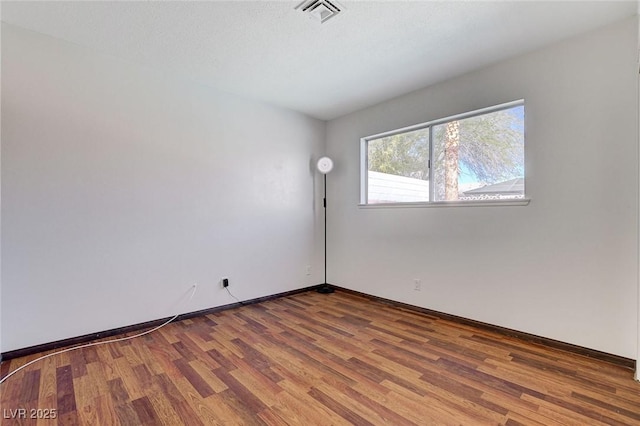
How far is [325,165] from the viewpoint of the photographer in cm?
404

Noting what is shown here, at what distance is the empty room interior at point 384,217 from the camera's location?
73.7 inches

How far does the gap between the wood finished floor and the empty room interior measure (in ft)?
0.06

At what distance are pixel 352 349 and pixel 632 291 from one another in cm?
203

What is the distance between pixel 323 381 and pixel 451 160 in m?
2.45

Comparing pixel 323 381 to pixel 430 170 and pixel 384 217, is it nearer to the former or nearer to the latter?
pixel 384 217

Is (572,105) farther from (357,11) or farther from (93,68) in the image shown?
(93,68)

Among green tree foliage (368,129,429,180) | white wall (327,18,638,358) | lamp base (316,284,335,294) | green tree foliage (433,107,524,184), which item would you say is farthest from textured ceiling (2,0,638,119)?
lamp base (316,284,335,294)

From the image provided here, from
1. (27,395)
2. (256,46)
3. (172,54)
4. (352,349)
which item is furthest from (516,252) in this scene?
(27,395)

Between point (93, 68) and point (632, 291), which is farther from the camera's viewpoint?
point (93, 68)

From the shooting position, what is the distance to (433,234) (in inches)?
125

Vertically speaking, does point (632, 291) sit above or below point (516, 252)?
below

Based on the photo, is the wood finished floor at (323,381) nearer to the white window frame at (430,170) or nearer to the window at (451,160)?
the white window frame at (430,170)

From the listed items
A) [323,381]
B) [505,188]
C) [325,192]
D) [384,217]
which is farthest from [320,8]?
[325,192]

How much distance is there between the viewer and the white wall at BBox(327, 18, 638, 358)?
6.97 ft
